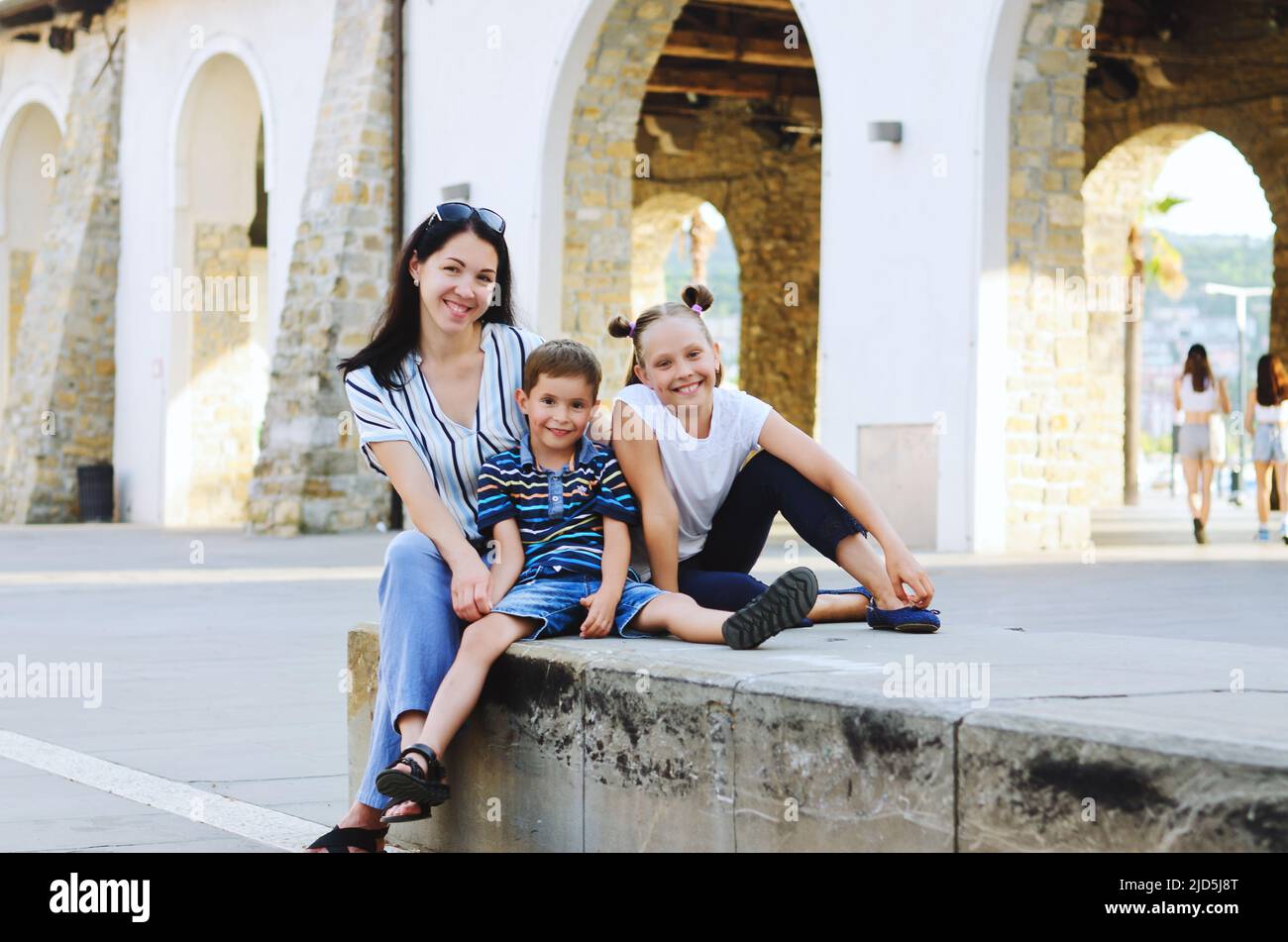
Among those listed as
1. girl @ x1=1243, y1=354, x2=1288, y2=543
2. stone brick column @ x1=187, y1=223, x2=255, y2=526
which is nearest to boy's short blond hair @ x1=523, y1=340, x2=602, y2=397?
girl @ x1=1243, y1=354, x2=1288, y2=543

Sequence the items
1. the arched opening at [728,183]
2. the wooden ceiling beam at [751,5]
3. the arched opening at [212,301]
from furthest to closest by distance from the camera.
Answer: the arched opening at [212,301], the wooden ceiling beam at [751,5], the arched opening at [728,183]

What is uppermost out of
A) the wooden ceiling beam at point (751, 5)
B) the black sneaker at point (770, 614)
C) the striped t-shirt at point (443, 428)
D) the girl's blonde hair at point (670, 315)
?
the wooden ceiling beam at point (751, 5)

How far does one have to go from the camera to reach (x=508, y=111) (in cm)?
1526

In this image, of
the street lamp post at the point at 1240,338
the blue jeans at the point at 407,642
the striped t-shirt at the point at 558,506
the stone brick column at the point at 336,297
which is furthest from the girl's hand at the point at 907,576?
the street lamp post at the point at 1240,338

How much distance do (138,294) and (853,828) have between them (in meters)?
18.5

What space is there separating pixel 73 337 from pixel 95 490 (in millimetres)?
1769

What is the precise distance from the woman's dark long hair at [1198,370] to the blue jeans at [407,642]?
1078cm

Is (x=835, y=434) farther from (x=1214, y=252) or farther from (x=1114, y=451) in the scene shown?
(x=1214, y=252)

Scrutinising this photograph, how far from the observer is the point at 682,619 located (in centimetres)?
382

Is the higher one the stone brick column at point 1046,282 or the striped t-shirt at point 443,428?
the stone brick column at point 1046,282

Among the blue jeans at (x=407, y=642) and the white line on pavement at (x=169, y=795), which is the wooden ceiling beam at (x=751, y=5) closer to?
the white line on pavement at (x=169, y=795)

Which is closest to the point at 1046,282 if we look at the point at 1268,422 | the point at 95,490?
the point at 1268,422

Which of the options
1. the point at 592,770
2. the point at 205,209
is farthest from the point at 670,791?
the point at 205,209

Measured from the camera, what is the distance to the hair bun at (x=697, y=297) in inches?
176
